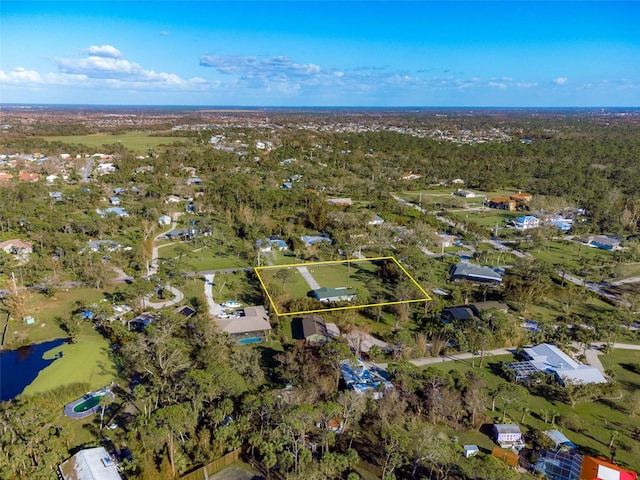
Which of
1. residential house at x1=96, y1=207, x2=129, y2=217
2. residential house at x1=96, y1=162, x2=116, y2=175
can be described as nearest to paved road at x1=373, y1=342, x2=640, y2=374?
residential house at x1=96, y1=207, x2=129, y2=217

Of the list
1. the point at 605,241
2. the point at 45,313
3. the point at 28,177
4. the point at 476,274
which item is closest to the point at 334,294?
the point at 476,274

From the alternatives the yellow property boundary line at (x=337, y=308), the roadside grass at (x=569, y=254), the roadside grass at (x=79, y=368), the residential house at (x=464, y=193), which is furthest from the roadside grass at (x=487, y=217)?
the roadside grass at (x=79, y=368)

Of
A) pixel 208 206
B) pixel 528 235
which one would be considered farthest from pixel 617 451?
pixel 208 206

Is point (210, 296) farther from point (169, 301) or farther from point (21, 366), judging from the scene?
point (21, 366)

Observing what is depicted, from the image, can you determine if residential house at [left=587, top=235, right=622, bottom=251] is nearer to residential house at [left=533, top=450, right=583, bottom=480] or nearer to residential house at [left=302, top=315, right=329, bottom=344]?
residential house at [left=302, top=315, right=329, bottom=344]

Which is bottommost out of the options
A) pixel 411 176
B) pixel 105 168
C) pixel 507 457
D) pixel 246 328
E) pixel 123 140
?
pixel 507 457

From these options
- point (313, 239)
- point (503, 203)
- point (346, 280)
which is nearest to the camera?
point (346, 280)

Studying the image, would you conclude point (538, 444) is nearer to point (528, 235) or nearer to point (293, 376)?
point (293, 376)
